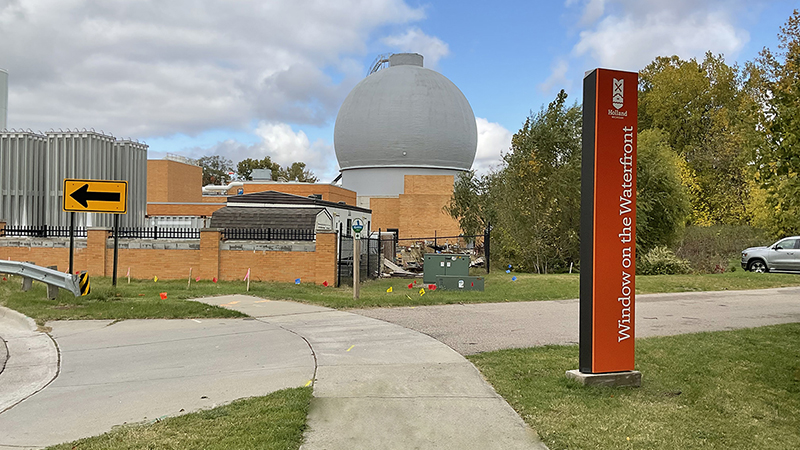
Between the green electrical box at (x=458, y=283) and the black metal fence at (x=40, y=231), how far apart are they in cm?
1279

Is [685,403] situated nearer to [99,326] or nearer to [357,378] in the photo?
[357,378]

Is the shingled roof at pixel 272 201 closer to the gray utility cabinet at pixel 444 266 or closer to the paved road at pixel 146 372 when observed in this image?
the gray utility cabinet at pixel 444 266

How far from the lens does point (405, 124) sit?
157ft

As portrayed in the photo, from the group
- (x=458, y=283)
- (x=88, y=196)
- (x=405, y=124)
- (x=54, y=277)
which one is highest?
(x=405, y=124)

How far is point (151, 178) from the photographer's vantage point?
4625cm

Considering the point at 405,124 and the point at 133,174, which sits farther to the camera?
the point at 405,124

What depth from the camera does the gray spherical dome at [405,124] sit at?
1898 inches

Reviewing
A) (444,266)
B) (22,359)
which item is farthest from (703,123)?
(22,359)

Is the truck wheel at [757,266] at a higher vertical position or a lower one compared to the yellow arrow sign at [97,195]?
lower

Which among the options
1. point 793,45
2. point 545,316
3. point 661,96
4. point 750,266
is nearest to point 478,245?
point 750,266

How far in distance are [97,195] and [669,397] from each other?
43.1ft

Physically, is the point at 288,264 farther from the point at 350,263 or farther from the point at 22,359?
the point at 22,359

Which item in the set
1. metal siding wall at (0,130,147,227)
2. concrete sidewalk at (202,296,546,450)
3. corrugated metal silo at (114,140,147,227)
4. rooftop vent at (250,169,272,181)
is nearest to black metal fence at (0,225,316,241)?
metal siding wall at (0,130,147,227)

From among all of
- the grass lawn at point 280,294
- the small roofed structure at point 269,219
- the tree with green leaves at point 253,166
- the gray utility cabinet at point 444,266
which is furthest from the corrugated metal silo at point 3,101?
the tree with green leaves at point 253,166
